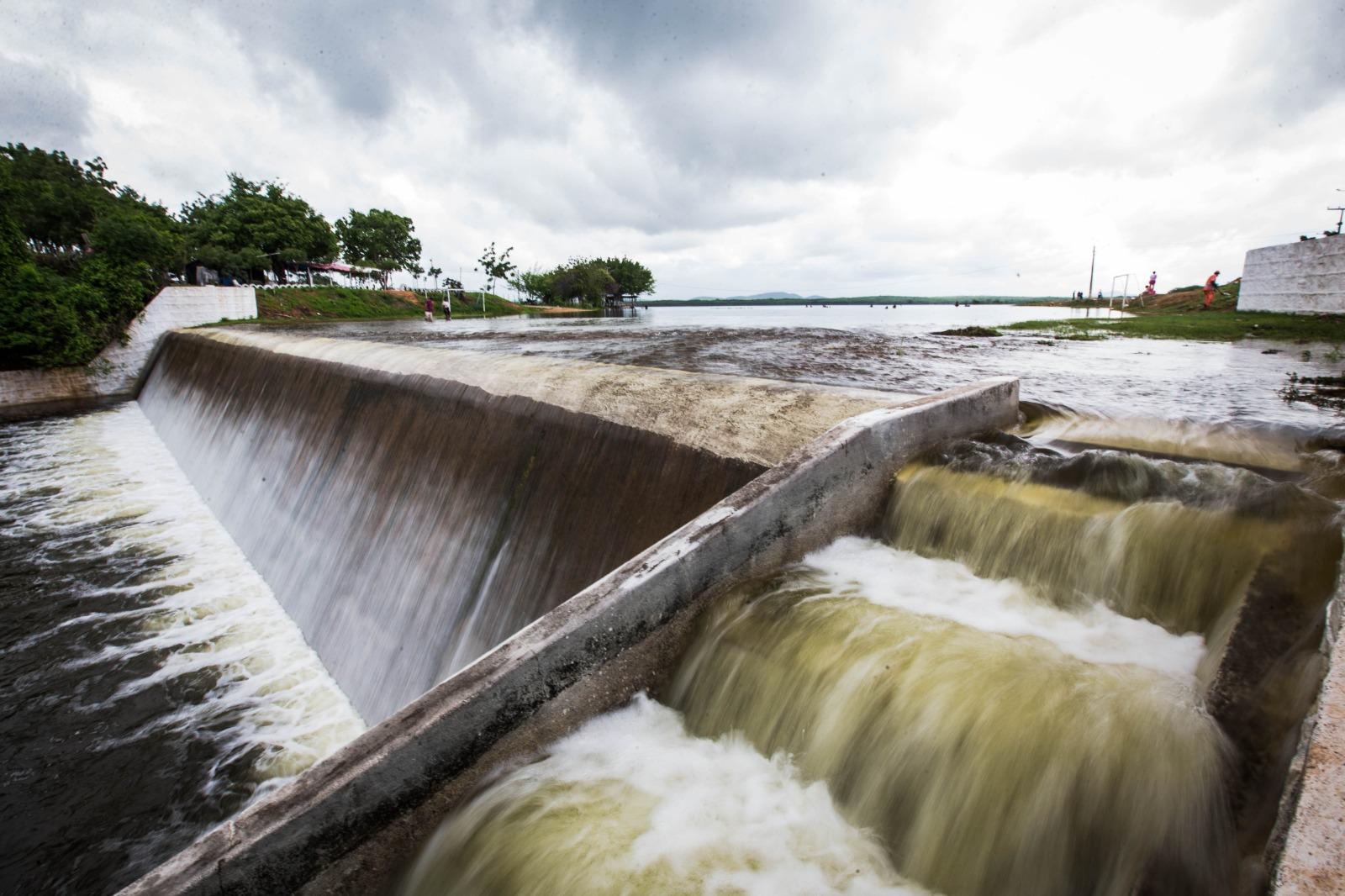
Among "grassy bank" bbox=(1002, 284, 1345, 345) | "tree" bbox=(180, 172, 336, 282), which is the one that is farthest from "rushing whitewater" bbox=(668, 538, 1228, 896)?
"tree" bbox=(180, 172, 336, 282)

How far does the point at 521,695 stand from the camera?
2.61 meters

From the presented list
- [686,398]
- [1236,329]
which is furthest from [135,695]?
[1236,329]

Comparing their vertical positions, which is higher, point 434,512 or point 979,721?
point 979,721

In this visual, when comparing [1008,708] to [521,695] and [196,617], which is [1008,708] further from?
[196,617]

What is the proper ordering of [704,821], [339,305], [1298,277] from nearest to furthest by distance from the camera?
1. [704,821]
2. [1298,277]
3. [339,305]

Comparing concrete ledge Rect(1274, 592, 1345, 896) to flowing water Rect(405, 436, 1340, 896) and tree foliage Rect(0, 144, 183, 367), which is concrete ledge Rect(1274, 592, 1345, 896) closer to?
flowing water Rect(405, 436, 1340, 896)

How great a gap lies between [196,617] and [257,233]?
200 ft

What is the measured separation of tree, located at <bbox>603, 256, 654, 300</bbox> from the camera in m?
116

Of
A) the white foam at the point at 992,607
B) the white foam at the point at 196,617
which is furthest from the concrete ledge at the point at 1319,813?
the white foam at the point at 196,617

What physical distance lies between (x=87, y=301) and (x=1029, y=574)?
28150mm

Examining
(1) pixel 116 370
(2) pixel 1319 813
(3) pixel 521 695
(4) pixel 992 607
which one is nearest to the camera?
(2) pixel 1319 813

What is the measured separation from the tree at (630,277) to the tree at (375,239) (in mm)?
38039

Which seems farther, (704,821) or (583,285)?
(583,285)

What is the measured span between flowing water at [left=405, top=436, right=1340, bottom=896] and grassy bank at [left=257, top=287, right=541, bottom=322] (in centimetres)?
3737
